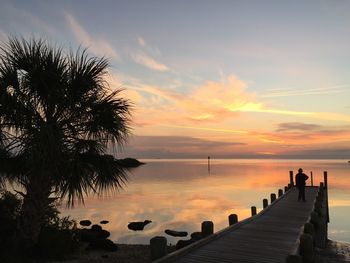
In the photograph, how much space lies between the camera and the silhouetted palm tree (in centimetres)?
1070

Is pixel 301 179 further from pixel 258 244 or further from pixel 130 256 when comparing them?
pixel 258 244

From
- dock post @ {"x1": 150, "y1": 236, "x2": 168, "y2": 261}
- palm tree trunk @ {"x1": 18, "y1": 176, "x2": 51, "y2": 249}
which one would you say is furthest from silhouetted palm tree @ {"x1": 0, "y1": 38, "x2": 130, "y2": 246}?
dock post @ {"x1": 150, "y1": 236, "x2": 168, "y2": 261}

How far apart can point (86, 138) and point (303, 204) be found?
1596 cm

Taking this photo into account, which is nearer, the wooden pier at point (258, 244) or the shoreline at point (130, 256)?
the wooden pier at point (258, 244)

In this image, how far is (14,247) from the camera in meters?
11.7

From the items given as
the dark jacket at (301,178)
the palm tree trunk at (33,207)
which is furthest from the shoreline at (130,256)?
the dark jacket at (301,178)

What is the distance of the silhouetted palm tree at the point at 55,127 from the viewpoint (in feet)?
35.1

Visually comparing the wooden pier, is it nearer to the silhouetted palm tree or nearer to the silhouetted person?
the silhouetted palm tree

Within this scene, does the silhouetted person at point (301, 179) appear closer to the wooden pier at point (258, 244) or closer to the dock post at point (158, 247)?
the wooden pier at point (258, 244)

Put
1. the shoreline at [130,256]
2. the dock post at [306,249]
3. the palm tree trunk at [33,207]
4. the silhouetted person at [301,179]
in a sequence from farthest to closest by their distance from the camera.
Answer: the silhouetted person at [301,179] < the shoreline at [130,256] < the palm tree trunk at [33,207] < the dock post at [306,249]

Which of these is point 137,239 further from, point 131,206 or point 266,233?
point 131,206

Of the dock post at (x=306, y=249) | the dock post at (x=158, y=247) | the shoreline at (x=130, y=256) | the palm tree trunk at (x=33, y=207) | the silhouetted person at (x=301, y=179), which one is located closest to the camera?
the dock post at (x=158, y=247)

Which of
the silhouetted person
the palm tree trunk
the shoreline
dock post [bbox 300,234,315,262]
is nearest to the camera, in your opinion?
dock post [bbox 300,234,315,262]

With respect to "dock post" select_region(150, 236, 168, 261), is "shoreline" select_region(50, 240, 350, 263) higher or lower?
lower
